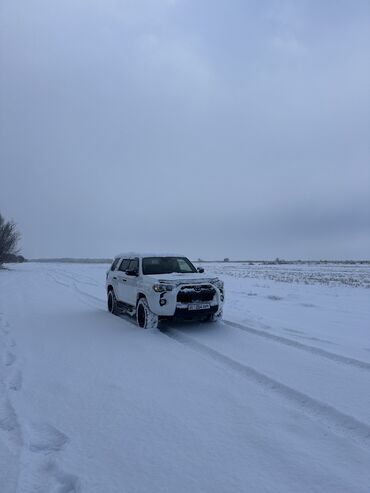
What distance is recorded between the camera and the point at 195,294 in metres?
8.70

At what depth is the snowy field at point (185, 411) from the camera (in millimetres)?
3104

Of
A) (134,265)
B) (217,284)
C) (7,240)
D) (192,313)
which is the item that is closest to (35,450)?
(192,313)

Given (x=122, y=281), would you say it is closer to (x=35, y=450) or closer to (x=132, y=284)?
(x=132, y=284)

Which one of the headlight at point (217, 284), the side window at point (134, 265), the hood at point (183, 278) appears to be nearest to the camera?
the hood at point (183, 278)

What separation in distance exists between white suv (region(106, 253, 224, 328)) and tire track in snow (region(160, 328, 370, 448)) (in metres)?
1.93

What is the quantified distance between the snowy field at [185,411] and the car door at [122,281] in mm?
2026

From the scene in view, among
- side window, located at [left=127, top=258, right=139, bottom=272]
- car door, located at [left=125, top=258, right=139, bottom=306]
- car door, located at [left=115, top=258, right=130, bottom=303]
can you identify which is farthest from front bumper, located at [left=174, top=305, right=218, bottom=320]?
car door, located at [left=115, top=258, right=130, bottom=303]

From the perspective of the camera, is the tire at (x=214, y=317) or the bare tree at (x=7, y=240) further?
the bare tree at (x=7, y=240)

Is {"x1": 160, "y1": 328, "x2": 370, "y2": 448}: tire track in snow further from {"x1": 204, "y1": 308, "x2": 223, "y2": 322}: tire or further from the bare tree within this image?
the bare tree

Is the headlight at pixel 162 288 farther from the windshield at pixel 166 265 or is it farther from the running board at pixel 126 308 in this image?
the running board at pixel 126 308

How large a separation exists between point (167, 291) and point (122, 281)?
260cm

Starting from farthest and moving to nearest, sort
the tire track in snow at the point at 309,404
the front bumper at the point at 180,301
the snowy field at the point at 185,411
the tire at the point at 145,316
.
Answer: the tire at the point at 145,316
the front bumper at the point at 180,301
the tire track in snow at the point at 309,404
the snowy field at the point at 185,411

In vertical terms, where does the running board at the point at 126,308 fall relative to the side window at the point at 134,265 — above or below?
below

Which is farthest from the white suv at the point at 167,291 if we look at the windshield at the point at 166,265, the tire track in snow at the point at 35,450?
the tire track in snow at the point at 35,450
